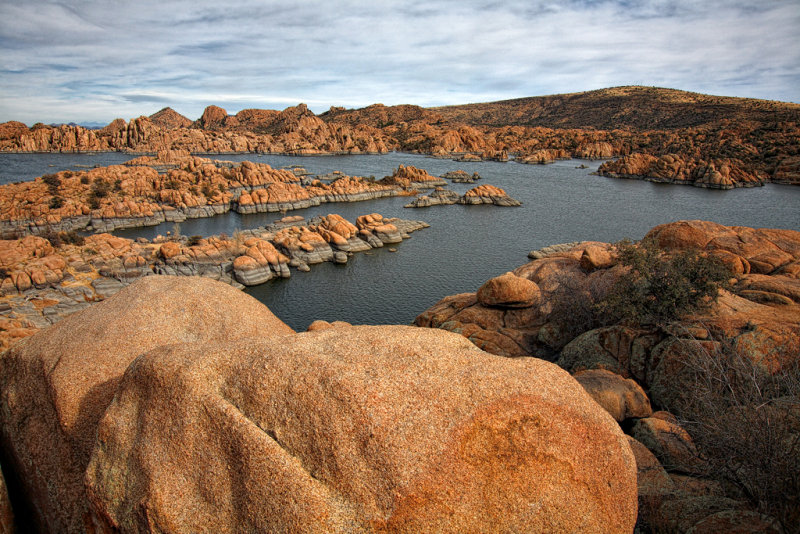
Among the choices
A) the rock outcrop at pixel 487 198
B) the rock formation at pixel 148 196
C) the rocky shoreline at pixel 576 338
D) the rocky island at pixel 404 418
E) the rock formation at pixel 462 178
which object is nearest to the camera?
the rocky island at pixel 404 418

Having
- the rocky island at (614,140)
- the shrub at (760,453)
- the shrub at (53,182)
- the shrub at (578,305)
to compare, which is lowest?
the shrub at (578,305)

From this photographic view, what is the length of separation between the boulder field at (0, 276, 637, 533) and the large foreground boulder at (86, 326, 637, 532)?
0.02 metres

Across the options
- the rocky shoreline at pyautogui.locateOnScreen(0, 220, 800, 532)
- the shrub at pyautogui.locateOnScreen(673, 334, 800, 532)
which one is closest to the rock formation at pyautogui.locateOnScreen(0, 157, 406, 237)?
the rocky shoreline at pyautogui.locateOnScreen(0, 220, 800, 532)

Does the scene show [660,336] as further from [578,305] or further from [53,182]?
[53,182]

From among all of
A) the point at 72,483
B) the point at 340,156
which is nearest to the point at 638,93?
the point at 340,156

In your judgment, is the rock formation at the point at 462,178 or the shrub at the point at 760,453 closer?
the shrub at the point at 760,453

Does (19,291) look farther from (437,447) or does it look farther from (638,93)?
(638,93)

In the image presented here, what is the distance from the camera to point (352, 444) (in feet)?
17.3

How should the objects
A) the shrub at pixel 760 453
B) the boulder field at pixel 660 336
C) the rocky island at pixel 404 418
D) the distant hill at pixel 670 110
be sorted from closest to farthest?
the rocky island at pixel 404 418 < the shrub at pixel 760 453 < the boulder field at pixel 660 336 < the distant hill at pixel 670 110

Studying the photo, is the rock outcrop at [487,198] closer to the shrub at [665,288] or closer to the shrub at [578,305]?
the shrub at [578,305]

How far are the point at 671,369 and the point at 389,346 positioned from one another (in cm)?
1074

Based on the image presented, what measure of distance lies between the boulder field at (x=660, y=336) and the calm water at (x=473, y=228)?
40.9 ft

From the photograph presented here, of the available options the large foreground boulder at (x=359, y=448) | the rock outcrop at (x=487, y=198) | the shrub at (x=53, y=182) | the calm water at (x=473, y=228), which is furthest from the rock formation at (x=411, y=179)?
the large foreground boulder at (x=359, y=448)

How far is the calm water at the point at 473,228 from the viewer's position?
118ft
